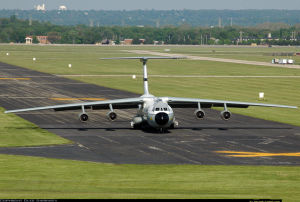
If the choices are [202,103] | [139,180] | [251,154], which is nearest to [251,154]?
[251,154]

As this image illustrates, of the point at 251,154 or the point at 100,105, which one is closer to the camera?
the point at 251,154

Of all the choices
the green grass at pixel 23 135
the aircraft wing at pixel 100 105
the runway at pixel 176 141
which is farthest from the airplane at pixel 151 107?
the green grass at pixel 23 135

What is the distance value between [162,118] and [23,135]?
11050 millimetres

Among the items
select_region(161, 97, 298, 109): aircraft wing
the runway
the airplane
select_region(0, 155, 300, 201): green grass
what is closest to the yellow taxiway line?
the runway

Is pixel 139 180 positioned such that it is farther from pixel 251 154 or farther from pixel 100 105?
pixel 100 105

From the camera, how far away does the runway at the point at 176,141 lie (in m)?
42.5

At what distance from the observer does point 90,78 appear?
11869 centimetres

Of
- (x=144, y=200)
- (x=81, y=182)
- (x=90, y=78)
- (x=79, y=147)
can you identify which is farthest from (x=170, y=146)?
(x=90, y=78)

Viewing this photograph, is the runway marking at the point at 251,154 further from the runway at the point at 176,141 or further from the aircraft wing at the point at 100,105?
→ the aircraft wing at the point at 100,105

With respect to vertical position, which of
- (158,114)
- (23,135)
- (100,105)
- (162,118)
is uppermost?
(100,105)

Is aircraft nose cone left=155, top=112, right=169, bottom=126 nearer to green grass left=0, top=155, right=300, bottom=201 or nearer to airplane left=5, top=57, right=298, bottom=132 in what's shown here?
airplane left=5, top=57, right=298, bottom=132

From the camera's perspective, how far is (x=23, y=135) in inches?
2030

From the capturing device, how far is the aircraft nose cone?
50.0m

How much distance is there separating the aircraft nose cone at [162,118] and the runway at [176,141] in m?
1.27
